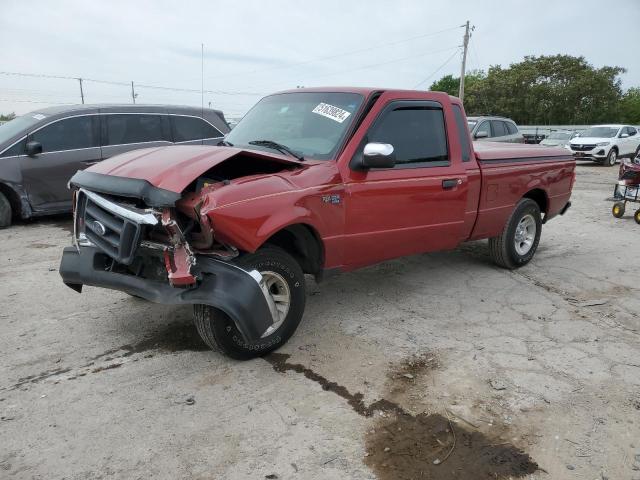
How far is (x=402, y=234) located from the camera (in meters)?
4.51

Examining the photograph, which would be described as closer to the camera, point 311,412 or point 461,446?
point 461,446

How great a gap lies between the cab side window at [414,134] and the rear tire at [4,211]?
6145 mm

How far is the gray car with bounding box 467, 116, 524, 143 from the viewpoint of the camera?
42.5 ft

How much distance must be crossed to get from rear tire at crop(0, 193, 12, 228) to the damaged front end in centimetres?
496

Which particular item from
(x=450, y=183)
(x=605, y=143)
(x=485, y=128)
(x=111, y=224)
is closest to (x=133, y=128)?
(x=111, y=224)

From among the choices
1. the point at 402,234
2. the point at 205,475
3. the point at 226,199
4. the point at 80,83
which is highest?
the point at 80,83

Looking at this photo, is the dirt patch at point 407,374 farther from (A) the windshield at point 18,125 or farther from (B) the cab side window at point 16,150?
(A) the windshield at point 18,125

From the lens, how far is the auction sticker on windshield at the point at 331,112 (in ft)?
13.6

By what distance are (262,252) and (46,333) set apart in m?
1.99

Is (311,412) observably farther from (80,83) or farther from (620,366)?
(80,83)

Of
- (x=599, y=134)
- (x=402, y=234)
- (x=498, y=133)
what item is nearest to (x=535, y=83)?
(x=599, y=134)

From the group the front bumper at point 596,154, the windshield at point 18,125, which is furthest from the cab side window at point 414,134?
the front bumper at point 596,154

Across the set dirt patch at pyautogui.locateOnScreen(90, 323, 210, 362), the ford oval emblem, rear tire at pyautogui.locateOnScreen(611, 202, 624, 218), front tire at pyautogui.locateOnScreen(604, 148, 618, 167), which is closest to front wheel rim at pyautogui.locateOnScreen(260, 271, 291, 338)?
dirt patch at pyautogui.locateOnScreen(90, 323, 210, 362)

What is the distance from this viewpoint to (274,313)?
3.44 meters
